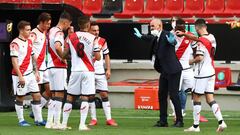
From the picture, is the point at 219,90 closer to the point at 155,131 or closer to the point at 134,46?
the point at 134,46

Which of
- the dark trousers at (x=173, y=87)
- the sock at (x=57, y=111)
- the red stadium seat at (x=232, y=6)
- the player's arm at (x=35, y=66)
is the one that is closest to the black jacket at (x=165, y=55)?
the dark trousers at (x=173, y=87)

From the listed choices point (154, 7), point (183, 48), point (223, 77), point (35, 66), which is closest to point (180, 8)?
point (154, 7)

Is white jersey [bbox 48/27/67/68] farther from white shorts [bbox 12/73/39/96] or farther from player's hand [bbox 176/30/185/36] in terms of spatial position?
player's hand [bbox 176/30/185/36]

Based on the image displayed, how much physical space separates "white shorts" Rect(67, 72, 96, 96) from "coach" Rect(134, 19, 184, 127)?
163 centimetres

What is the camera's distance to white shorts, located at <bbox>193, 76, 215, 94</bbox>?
45.0 feet

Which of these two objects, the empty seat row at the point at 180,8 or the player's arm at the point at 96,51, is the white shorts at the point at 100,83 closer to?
the player's arm at the point at 96,51

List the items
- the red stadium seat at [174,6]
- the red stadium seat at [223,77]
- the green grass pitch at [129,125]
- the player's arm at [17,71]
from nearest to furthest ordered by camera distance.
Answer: the green grass pitch at [129,125] < the player's arm at [17,71] < the red stadium seat at [223,77] < the red stadium seat at [174,6]

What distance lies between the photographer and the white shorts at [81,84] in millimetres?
13453

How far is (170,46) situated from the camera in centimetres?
1485

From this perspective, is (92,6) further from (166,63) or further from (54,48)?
(54,48)

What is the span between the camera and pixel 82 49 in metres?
13.4

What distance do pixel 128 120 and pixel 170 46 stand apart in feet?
8.25

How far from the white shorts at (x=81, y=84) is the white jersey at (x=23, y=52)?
1.61 meters

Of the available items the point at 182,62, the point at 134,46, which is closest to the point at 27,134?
the point at 182,62
